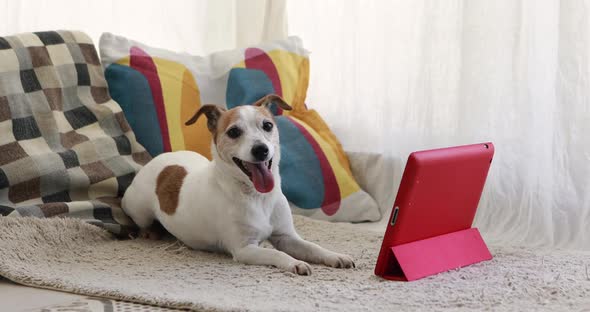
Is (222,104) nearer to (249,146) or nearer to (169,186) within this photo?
(169,186)

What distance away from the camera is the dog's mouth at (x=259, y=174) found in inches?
83.7

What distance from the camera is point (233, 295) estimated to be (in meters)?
1.75

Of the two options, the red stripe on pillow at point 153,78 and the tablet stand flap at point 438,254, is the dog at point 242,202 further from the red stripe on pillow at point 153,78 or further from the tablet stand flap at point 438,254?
the red stripe on pillow at point 153,78

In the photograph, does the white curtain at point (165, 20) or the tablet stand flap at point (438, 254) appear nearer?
the tablet stand flap at point (438, 254)

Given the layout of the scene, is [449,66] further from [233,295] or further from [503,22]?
[233,295]

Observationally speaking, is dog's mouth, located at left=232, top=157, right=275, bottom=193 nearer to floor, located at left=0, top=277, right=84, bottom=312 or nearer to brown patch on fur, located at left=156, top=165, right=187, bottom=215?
brown patch on fur, located at left=156, top=165, right=187, bottom=215

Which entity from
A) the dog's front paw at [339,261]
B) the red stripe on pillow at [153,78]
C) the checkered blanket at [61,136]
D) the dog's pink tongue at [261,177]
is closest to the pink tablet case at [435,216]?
the dog's front paw at [339,261]

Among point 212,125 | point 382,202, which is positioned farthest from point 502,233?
point 212,125

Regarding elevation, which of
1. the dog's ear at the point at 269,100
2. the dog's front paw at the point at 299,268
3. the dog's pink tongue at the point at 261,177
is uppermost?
the dog's ear at the point at 269,100

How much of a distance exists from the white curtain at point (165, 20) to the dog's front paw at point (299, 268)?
152 cm

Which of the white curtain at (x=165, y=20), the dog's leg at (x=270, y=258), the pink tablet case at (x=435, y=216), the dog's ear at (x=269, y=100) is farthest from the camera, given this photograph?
the white curtain at (x=165, y=20)

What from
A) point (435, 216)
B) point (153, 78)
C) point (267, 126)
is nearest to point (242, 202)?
point (267, 126)

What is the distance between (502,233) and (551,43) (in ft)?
1.92

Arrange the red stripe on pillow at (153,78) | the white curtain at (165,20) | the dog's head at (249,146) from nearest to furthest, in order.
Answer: the dog's head at (249,146) → the red stripe on pillow at (153,78) → the white curtain at (165,20)
